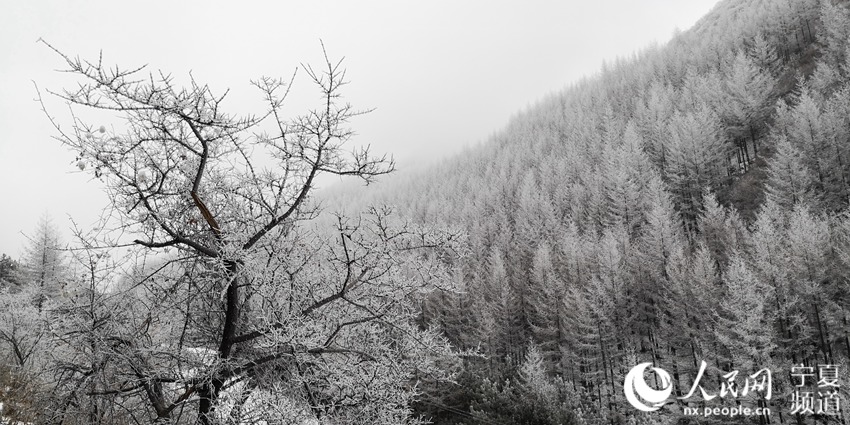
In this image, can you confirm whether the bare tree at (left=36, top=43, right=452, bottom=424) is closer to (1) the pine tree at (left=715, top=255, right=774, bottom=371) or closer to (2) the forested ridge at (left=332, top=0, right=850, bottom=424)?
(2) the forested ridge at (left=332, top=0, right=850, bottom=424)

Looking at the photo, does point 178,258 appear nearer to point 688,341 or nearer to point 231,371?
point 231,371

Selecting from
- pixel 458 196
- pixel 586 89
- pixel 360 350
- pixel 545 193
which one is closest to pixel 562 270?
pixel 545 193

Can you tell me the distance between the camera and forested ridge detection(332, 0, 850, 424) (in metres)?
24.2

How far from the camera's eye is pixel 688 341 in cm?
2906

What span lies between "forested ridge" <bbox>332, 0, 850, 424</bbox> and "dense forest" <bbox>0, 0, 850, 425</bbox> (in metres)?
0.25

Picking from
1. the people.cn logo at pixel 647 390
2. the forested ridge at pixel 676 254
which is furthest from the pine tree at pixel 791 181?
the people.cn logo at pixel 647 390

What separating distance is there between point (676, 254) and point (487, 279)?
55.2 feet

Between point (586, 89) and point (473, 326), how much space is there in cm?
8860

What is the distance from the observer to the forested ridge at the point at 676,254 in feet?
79.5

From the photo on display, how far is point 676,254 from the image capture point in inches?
1254

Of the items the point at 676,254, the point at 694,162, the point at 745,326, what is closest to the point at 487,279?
the point at 676,254

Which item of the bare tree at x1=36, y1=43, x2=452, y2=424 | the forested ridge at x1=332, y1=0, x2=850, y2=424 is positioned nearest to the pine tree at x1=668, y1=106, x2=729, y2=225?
the forested ridge at x1=332, y1=0, x2=850, y2=424

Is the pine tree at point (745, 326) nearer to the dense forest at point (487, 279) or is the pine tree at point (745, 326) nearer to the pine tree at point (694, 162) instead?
the dense forest at point (487, 279)

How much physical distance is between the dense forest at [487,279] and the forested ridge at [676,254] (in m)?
0.25
